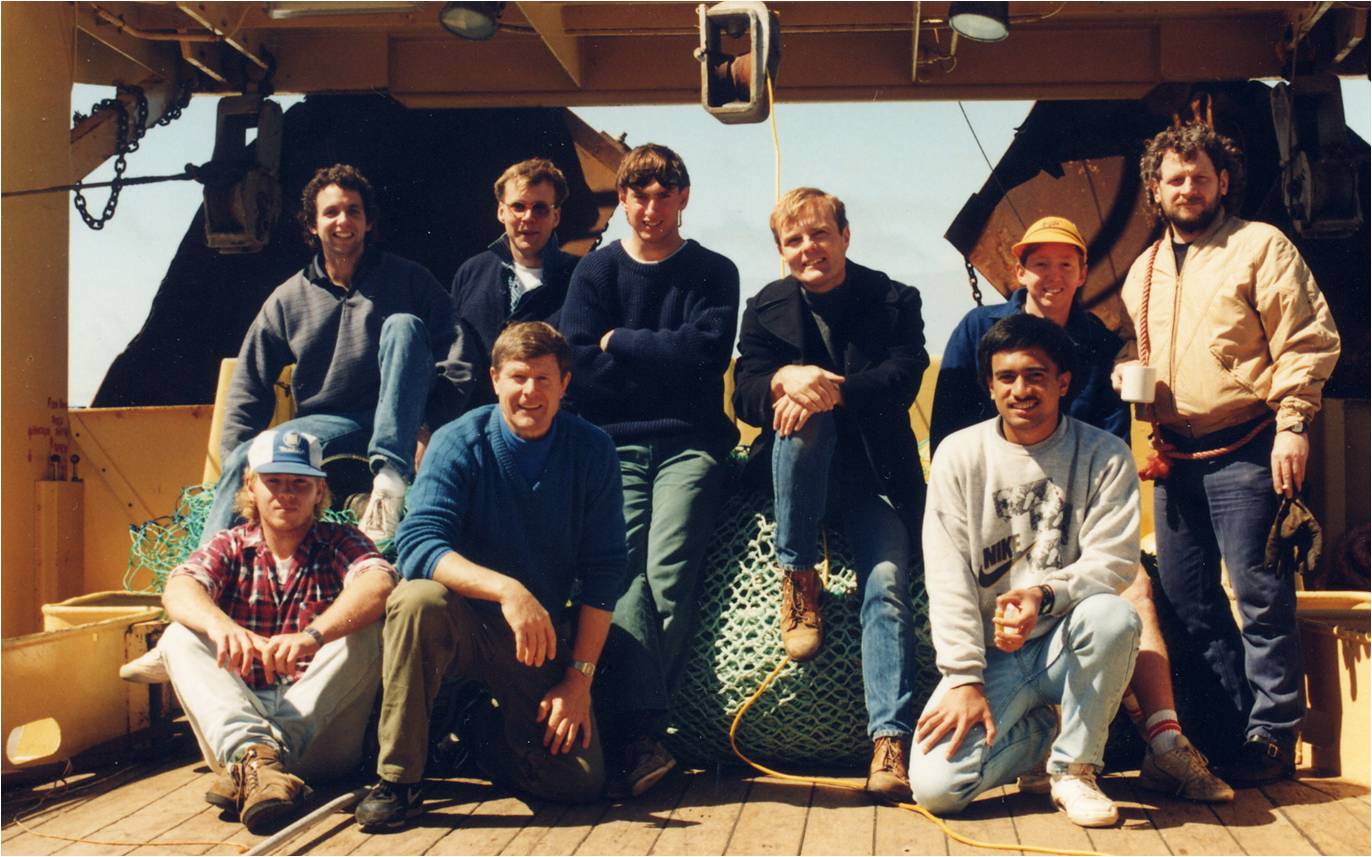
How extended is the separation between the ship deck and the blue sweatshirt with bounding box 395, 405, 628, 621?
0.57 meters

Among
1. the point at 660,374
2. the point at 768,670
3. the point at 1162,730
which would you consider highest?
the point at 660,374

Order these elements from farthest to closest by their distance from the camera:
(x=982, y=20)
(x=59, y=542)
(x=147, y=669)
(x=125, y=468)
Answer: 1. (x=125, y=468)
2. (x=59, y=542)
3. (x=982, y=20)
4. (x=147, y=669)

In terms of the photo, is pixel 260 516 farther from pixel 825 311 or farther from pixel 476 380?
pixel 825 311

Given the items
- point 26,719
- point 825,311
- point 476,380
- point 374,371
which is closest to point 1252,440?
point 825,311

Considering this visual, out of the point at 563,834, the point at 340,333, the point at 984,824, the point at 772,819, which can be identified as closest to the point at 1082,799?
the point at 984,824

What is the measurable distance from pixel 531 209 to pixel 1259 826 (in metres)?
2.86

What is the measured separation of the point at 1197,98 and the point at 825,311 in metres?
3.36

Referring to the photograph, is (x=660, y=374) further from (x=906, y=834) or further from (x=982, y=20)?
(x=982, y=20)

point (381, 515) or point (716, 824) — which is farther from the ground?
point (381, 515)

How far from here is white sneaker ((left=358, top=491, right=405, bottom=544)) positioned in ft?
14.1

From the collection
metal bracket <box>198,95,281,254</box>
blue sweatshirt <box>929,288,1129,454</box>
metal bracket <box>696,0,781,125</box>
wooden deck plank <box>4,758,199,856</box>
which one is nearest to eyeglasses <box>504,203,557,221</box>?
metal bracket <box>696,0,781,125</box>

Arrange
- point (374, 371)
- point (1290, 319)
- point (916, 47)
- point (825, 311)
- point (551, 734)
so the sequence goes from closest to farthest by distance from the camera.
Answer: point (551, 734), point (1290, 319), point (825, 311), point (374, 371), point (916, 47)

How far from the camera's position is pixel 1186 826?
3.30 m

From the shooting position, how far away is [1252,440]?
380cm
